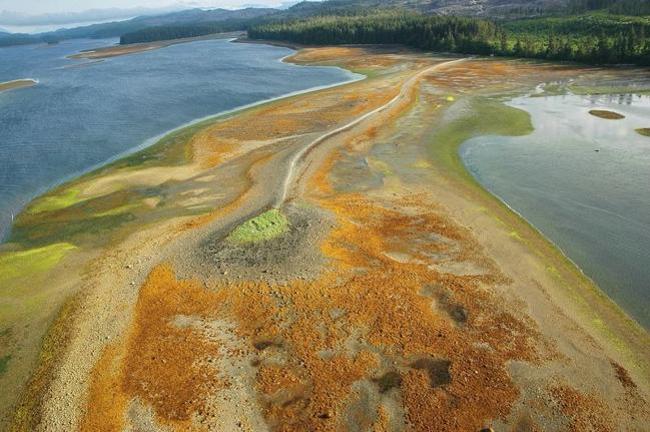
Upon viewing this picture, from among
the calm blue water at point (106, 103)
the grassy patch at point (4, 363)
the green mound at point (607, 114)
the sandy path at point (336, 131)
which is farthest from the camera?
the green mound at point (607, 114)

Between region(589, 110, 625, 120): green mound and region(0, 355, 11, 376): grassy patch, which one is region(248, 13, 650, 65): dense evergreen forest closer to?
region(589, 110, 625, 120): green mound

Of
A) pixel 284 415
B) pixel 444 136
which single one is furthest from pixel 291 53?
pixel 284 415

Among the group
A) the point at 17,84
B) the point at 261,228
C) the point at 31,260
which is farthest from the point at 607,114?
the point at 17,84

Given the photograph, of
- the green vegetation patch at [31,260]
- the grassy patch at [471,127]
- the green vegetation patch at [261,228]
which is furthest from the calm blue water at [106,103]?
the grassy patch at [471,127]

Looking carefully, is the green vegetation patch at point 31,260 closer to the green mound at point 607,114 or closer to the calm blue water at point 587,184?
the calm blue water at point 587,184

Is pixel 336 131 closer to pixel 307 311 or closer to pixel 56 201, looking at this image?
pixel 56 201

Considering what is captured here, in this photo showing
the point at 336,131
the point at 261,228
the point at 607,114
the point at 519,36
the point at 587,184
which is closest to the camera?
the point at 261,228
